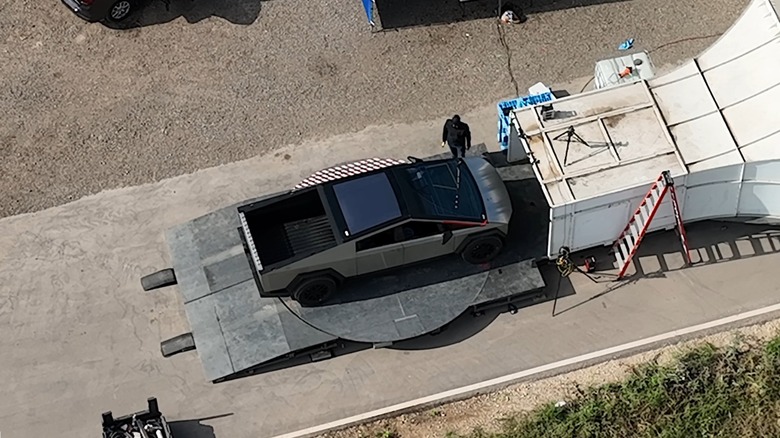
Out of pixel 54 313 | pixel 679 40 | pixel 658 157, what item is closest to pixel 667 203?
pixel 658 157

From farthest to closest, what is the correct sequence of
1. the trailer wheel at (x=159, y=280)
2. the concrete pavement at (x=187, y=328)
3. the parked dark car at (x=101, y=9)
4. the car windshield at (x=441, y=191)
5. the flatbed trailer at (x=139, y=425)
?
1. the parked dark car at (x=101, y=9)
2. the trailer wheel at (x=159, y=280)
3. the car windshield at (x=441, y=191)
4. the concrete pavement at (x=187, y=328)
5. the flatbed trailer at (x=139, y=425)

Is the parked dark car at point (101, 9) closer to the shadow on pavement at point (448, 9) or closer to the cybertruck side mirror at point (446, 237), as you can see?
the shadow on pavement at point (448, 9)

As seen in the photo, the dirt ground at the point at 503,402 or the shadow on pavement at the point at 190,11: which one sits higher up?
the shadow on pavement at the point at 190,11

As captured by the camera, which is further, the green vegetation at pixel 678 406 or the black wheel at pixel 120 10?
the black wheel at pixel 120 10

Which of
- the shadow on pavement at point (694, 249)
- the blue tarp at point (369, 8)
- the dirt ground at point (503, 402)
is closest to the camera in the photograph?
the dirt ground at point (503, 402)

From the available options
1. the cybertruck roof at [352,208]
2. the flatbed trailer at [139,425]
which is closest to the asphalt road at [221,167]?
the flatbed trailer at [139,425]

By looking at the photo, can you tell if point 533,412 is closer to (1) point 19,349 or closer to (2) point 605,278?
(2) point 605,278

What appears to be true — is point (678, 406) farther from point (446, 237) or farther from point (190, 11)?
point (190, 11)
